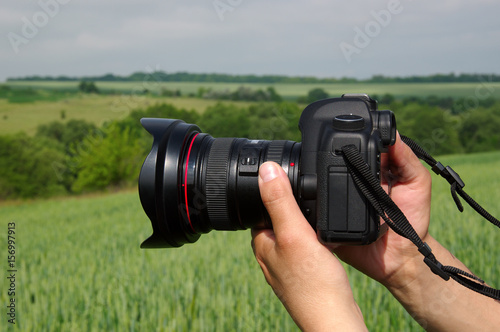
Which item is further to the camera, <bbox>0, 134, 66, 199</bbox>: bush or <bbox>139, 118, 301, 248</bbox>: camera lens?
<bbox>0, 134, 66, 199</bbox>: bush

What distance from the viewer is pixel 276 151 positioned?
1585mm

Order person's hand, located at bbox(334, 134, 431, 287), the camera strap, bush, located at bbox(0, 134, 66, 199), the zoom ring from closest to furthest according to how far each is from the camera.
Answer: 1. the camera strap
2. the zoom ring
3. person's hand, located at bbox(334, 134, 431, 287)
4. bush, located at bbox(0, 134, 66, 199)

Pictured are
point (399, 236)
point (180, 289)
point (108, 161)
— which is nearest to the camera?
point (399, 236)

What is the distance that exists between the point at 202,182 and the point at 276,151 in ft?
0.95

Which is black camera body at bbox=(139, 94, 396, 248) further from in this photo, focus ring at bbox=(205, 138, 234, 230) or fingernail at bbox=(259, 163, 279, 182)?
fingernail at bbox=(259, 163, 279, 182)

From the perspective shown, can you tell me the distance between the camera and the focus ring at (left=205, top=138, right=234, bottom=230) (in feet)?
5.21

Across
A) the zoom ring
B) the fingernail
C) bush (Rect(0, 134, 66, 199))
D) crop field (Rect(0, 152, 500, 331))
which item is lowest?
bush (Rect(0, 134, 66, 199))

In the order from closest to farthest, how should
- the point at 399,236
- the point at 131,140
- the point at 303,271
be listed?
the point at 303,271, the point at 399,236, the point at 131,140

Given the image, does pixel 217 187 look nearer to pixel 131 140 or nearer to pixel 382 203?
pixel 382 203

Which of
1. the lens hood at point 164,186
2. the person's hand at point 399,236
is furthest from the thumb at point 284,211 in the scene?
the person's hand at point 399,236

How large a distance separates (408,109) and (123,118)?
29823mm

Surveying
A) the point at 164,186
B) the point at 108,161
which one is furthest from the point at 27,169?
Result: the point at 164,186

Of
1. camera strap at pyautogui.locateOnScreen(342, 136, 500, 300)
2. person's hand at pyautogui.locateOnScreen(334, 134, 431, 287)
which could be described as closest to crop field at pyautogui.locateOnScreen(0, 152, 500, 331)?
person's hand at pyautogui.locateOnScreen(334, 134, 431, 287)

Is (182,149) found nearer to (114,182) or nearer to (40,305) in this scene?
(40,305)
